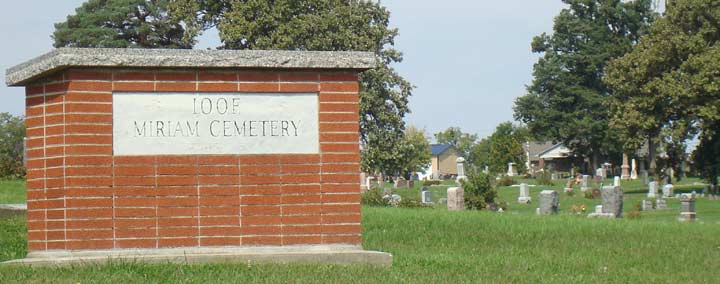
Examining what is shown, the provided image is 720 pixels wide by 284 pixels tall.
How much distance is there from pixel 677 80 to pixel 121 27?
3293 centimetres

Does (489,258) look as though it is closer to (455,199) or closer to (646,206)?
(455,199)

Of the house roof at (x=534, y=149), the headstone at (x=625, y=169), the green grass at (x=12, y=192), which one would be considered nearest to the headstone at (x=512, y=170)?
the headstone at (x=625, y=169)

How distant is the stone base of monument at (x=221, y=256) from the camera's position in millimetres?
9617

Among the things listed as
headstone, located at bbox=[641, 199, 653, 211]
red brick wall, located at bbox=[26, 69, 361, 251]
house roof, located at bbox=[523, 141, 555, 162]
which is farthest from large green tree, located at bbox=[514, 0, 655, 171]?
red brick wall, located at bbox=[26, 69, 361, 251]

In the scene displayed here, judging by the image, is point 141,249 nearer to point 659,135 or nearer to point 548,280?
point 548,280

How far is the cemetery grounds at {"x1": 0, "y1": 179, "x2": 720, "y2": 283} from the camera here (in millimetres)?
9094

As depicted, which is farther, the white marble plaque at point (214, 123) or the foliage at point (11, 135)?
the foliage at point (11, 135)

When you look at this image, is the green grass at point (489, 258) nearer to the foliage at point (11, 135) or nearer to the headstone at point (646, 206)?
the headstone at point (646, 206)

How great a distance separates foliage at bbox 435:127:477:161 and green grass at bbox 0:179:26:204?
11238 cm

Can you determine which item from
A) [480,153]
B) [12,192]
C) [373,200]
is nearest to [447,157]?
[480,153]

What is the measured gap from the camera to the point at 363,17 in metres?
50.9

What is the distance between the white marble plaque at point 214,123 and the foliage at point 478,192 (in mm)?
23092

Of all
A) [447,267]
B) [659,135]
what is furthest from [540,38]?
[447,267]

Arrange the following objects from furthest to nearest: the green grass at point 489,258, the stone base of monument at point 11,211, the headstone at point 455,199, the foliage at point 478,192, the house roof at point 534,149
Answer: the house roof at point 534,149 → the foliage at point 478,192 → the headstone at point 455,199 → the stone base of monument at point 11,211 → the green grass at point 489,258
